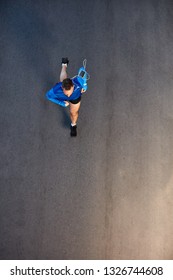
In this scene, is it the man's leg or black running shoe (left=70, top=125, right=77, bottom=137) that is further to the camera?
black running shoe (left=70, top=125, right=77, bottom=137)

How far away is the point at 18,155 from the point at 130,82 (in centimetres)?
175

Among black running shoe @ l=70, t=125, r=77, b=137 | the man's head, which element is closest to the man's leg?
black running shoe @ l=70, t=125, r=77, b=137

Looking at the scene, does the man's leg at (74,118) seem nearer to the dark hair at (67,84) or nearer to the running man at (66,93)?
the running man at (66,93)

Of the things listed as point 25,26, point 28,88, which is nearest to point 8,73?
point 28,88

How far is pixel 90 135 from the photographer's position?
143 inches

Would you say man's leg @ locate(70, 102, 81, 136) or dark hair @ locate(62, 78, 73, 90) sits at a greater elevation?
dark hair @ locate(62, 78, 73, 90)

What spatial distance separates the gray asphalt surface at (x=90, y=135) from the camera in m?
3.32

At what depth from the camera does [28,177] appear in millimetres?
3438

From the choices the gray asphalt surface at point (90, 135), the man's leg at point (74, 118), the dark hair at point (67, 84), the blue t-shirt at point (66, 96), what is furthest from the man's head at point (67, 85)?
the gray asphalt surface at point (90, 135)

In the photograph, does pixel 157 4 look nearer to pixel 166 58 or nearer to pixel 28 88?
pixel 166 58

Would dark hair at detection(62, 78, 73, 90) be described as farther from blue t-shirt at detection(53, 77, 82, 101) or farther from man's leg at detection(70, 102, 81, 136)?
man's leg at detection(70, 102, 81, 136)

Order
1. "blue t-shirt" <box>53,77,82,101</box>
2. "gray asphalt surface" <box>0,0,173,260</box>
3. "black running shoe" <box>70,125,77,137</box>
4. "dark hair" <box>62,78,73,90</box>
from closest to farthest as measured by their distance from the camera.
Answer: "dark hair" <box>62,78,73,90</box> → "blue t-shirt" <box>53,77,82,101</box> → "gray asphalt surface" <box>0,0,173,260</box> → "black running shoe" <box>70,125,77,137</box>

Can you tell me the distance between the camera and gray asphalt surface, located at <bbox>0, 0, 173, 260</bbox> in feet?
10.9

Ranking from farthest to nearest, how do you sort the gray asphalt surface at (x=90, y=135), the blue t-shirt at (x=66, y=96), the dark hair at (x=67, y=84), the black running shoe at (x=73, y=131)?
the black running shoe at (x=73, y=131) → the gray asphalt surface at (x=90, y=135) → the blue t-shirt at (x=66, y=96) → the dark hair at (x=67, y=84)
